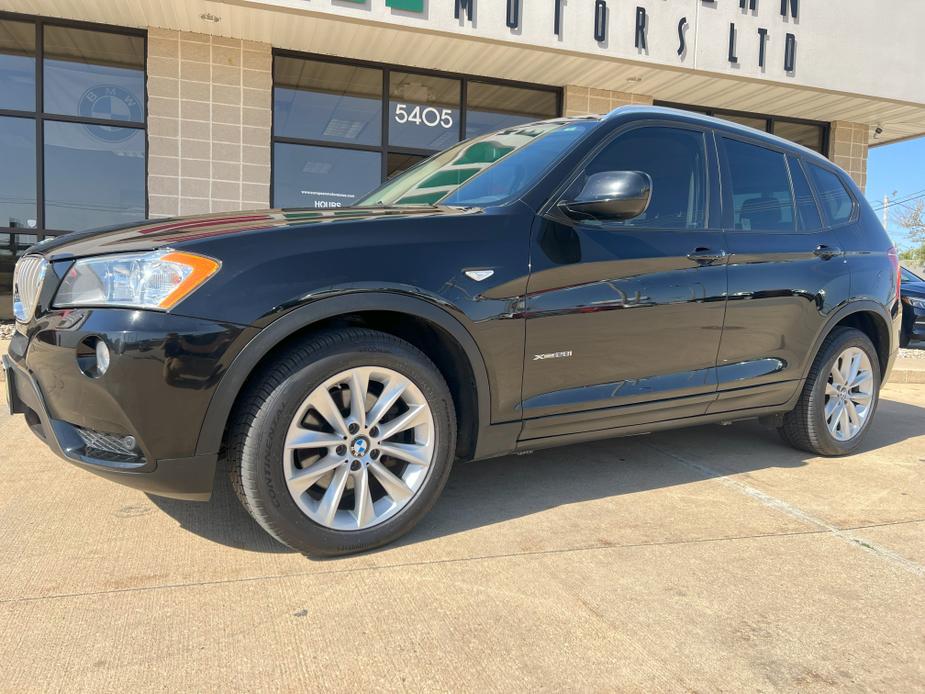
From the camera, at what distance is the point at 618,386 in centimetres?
304

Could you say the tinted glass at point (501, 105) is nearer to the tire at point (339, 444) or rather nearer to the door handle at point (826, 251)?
the door handle at point (826, 251)

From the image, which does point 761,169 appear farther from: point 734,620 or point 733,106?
point 733,106

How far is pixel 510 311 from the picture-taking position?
8.84 ft

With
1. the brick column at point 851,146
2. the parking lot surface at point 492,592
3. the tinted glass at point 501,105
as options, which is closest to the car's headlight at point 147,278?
the parking lot surface at point 492,592

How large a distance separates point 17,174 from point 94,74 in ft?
5.29

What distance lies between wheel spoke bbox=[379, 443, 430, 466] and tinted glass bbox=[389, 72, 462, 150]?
27.4ft

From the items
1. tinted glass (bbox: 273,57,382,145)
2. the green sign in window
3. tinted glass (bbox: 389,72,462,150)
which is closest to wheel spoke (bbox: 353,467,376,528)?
the green sign in window

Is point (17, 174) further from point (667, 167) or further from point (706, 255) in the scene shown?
point (706, 255)

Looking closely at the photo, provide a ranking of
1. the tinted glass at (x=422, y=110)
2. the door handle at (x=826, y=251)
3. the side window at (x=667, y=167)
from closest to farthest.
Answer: the side window at (x=667, y=167) < the door handle at (x=826, y=251) < the tinted glass at (x=422, y=110)

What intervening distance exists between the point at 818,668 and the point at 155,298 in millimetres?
2208

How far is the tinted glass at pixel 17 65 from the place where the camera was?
8672 mm

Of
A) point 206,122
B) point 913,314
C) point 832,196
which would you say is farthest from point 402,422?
point 913,314

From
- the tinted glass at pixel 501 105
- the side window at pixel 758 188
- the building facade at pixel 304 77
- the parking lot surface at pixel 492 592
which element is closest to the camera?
the parking lot surface at pixel 492 592

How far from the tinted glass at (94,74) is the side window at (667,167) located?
7847 mm
